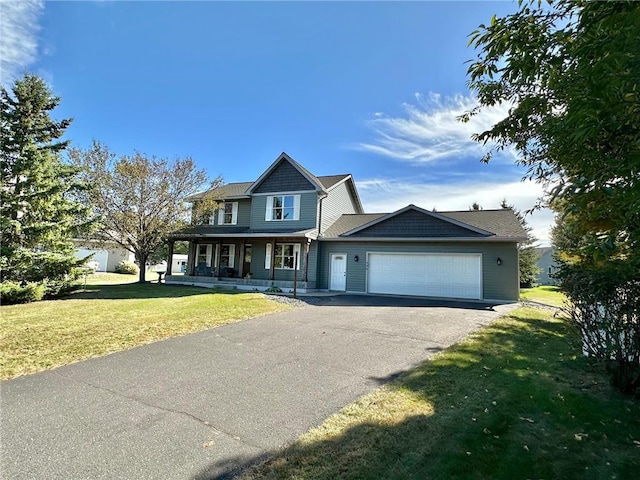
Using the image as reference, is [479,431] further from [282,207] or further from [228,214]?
[228,214]

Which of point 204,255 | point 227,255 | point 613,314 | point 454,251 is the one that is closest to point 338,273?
point 454,251

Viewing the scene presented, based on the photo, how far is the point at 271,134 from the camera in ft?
62.7

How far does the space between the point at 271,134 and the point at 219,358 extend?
15.5 meters

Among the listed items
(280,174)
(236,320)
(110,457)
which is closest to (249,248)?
(280,174)

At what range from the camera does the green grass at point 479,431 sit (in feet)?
9.37

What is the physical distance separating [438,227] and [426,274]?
2.44 meters

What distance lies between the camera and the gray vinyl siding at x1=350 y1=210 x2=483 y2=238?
16328mm

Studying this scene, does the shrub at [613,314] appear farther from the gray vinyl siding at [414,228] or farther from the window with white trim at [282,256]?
the window with white trim at [282,256]

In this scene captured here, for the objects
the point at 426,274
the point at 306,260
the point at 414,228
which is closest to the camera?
the point at 426,274

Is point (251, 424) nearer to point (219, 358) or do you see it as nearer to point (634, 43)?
point (219, 358)

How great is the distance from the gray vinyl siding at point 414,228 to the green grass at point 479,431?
11.1m

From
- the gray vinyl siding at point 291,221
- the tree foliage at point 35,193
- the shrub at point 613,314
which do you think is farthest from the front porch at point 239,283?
the shrub at point 613,314

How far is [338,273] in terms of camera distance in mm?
18859

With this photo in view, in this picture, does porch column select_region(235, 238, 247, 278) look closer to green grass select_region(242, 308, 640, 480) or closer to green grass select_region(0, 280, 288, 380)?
green grass select_region(0, 280, 288, 380)
